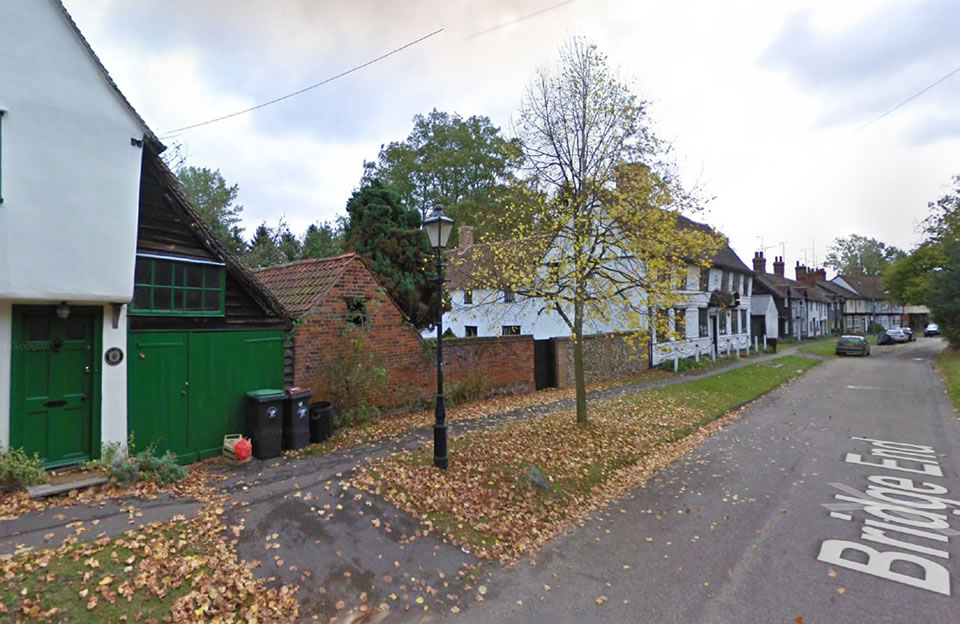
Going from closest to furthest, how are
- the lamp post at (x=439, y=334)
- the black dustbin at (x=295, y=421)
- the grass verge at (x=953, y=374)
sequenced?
1. the lamp post at (x=439, y=334)
2. the black dustbin at (x=295, y=421)
3. the grass verge at (x=953, y=374)

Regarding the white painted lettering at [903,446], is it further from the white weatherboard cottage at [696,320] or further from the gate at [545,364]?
the white weatherboard cottage at [696,320]

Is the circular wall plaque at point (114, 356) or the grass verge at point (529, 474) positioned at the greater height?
the circular wall plaque at point (114, 356)

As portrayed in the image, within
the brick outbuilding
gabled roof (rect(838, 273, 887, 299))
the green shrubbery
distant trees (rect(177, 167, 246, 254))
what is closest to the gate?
the brick outbuilding

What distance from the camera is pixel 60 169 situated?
20.4 ft

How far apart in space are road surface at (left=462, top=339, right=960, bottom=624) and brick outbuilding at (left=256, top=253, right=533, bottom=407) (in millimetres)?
6135

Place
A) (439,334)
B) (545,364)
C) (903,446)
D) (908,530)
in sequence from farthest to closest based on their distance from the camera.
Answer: (545,364) < (903,446) < (439,334) < (908,530)

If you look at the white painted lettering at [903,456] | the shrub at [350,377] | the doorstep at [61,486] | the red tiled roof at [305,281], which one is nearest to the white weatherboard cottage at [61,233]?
the doorstep at [61,486]

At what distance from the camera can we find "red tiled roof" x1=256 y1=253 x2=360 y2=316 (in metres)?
9.92

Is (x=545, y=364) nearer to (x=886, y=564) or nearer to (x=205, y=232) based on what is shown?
(x=205, y=232)

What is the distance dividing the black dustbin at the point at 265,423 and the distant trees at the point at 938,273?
35.4 metres

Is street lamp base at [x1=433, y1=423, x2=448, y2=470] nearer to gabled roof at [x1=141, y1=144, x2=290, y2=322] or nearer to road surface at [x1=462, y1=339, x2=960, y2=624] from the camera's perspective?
road surface at [x1=462, y1=339, x2=960, y2=624]

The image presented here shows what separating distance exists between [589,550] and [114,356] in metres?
7.21

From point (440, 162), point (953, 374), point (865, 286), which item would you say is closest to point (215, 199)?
point (440, 162)

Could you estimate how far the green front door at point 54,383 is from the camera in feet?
20.7
